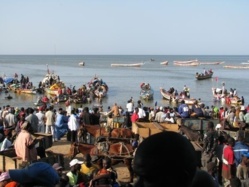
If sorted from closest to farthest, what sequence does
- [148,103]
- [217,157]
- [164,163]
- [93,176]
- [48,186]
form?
[164,163] → [48,186] → [93,176] → [217,157] → [148,103]

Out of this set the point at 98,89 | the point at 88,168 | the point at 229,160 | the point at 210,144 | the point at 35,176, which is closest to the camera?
the point at 35,176

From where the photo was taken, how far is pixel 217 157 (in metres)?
10.0

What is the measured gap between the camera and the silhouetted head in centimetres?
159

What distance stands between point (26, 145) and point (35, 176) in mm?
5826

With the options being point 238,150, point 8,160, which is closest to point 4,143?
point 8,160

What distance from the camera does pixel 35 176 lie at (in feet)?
8.54

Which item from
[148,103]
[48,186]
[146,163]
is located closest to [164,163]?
[146,163]

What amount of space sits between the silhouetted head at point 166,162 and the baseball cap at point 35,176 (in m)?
1.16

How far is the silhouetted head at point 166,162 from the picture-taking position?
5.23 feet

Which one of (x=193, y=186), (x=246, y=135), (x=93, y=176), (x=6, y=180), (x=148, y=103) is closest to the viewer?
(x=193, y=186)

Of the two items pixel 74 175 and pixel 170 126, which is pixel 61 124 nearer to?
pixel 170 126

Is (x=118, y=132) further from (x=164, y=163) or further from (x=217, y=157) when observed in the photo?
(x=164, y=163)

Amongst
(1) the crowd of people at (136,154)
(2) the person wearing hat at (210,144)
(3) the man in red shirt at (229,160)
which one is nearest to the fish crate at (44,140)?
(1) the crowd of people at (136,154)

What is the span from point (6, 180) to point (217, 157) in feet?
22.0
